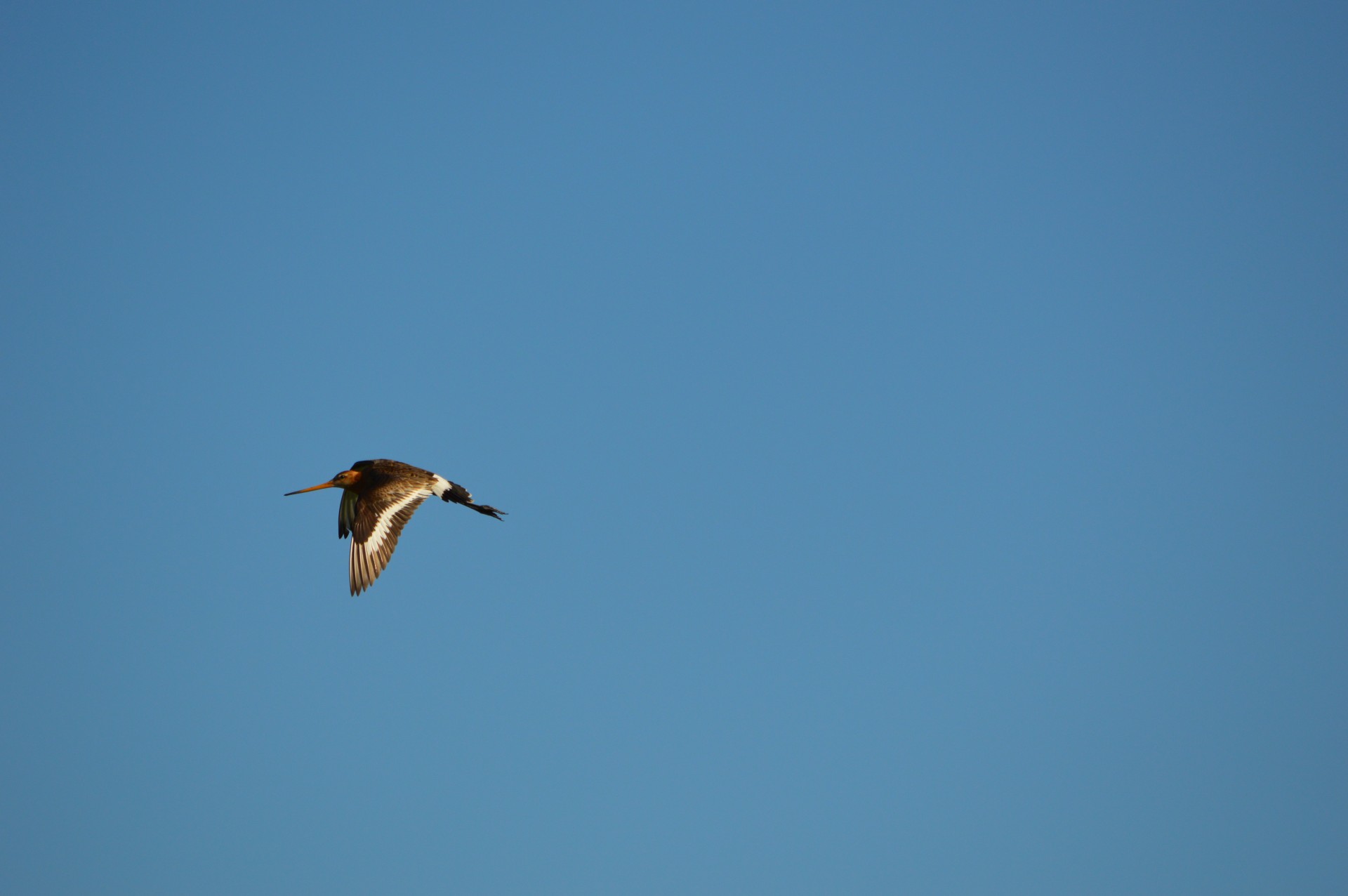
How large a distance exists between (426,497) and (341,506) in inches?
58.0

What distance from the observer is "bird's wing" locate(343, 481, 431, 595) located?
782 inches

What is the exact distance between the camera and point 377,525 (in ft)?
67.4

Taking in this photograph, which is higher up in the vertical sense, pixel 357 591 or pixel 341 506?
pixel 341 506

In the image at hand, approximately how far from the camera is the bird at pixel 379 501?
66.0ft

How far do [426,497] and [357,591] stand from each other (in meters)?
2.38

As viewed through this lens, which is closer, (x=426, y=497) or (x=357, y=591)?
(x=357, y=591)

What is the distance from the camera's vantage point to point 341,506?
70.3ft

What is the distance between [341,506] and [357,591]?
2.25m

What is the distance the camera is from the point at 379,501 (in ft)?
68.6

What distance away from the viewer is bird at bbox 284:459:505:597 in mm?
20109

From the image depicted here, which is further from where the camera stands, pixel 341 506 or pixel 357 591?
pixel 341 506

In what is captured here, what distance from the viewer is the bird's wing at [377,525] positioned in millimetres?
19875

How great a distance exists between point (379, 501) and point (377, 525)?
0.53 m

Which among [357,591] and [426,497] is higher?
[426,497]
